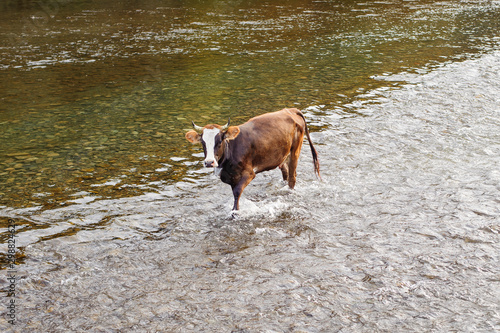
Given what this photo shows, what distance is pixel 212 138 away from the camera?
282 inches

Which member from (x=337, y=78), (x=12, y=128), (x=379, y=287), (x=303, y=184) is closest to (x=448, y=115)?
(x=337, y=78)

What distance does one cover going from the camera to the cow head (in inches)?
279

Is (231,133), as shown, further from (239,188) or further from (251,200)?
(251,200)

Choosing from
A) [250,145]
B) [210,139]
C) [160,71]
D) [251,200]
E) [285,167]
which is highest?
[210,139]

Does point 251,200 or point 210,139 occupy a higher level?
point 210,139

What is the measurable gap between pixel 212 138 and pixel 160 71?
11468 millimetres

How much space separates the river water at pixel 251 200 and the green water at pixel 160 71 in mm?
95

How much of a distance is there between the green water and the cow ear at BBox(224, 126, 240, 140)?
7.00 feet

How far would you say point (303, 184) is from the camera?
29.5ft

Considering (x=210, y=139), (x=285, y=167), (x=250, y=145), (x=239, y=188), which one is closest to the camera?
(x=210, y=139)

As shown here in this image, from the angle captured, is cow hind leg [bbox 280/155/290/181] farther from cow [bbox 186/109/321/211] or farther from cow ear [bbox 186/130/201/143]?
cow ear [bbox 186/130/201/143]

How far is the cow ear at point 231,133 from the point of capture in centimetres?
737

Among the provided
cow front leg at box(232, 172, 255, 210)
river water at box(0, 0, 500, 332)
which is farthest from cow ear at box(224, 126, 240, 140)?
river water at box(0, 0, 500, 332)

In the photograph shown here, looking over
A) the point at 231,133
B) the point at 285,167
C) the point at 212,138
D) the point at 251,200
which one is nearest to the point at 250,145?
the point at 231,133
